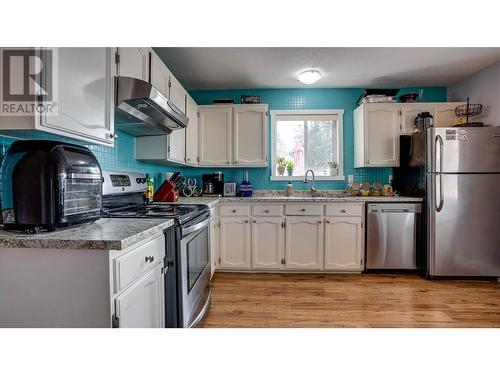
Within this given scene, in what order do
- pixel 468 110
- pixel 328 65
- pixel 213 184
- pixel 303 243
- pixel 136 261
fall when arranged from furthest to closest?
pixel 213 184
pixel 468 110
pixel 303 243
pixel 328 65
pixel 136 261

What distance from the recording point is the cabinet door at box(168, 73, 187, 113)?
234 cm

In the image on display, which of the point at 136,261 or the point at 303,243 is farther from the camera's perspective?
the point at 303,243

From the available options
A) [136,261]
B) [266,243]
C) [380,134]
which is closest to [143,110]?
[136,261]

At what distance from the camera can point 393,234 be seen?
3.00 metres

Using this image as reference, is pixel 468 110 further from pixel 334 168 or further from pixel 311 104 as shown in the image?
pixel 311 104

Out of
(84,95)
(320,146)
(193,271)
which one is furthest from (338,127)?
(84,95)

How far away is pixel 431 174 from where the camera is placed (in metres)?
2.85

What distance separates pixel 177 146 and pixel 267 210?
1214 mm

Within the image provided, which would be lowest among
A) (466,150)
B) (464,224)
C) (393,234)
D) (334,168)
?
(393,234)

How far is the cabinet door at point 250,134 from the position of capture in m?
3.37

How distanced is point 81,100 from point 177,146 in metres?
1.38

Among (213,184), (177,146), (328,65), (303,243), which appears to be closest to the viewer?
(177,146)

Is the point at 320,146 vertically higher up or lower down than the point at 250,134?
lower down
